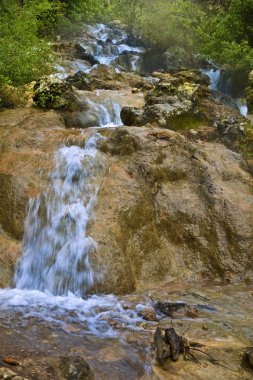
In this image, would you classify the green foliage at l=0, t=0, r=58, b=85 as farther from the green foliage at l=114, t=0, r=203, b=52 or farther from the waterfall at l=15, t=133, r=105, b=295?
the green foliage at l=114, t=0, r=203, b=52

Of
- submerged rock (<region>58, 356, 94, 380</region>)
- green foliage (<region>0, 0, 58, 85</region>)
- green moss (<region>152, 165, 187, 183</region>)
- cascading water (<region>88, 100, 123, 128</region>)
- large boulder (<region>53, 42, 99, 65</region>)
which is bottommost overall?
large boulder (<region>53, 42, 99, 65</region>)

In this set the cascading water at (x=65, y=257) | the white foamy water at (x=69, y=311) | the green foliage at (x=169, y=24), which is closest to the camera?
the white foamy water at (x=69, y=311)

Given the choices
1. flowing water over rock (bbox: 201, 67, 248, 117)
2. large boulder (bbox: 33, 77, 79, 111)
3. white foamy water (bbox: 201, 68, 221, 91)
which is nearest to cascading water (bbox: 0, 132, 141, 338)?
large boulder (bbox: 33, 77, 79, 111)

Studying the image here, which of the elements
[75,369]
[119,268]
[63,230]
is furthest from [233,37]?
[75,369]

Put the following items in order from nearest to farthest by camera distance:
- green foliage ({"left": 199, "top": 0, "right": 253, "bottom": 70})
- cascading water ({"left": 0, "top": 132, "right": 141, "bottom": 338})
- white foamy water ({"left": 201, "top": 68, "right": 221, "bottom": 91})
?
cascading water ({"left": 0, "top": 132, "right": 141, "bottom": 338}) → green foliage ({"left": 199, "top": 0, "right": 253, "bottom": 70}) → white foamy water ({"left": 201, "top": 68, "right": 221, "bottom": 91})

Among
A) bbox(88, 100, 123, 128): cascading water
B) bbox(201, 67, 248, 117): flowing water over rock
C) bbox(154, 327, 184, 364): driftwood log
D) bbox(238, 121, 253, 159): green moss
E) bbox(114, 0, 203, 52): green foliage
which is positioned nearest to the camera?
bbox(154, 327, 184, 364): driftwood log

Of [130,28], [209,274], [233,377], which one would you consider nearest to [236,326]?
[233,377]

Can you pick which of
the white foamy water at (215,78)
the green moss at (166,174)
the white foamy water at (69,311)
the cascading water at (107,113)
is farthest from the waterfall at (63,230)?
the white foamy water at (215,78)

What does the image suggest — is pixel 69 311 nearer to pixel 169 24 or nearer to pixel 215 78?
pixel 215 78

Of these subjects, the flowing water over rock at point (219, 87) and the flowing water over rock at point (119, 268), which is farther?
the flowing water over rock at point (219, 87)

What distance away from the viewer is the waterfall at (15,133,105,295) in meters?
6.61

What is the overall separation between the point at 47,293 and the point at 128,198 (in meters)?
2.37

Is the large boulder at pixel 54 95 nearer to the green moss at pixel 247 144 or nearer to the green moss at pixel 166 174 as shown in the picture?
the green moss at pixel 166 174

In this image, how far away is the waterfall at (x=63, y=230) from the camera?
6609 mm
